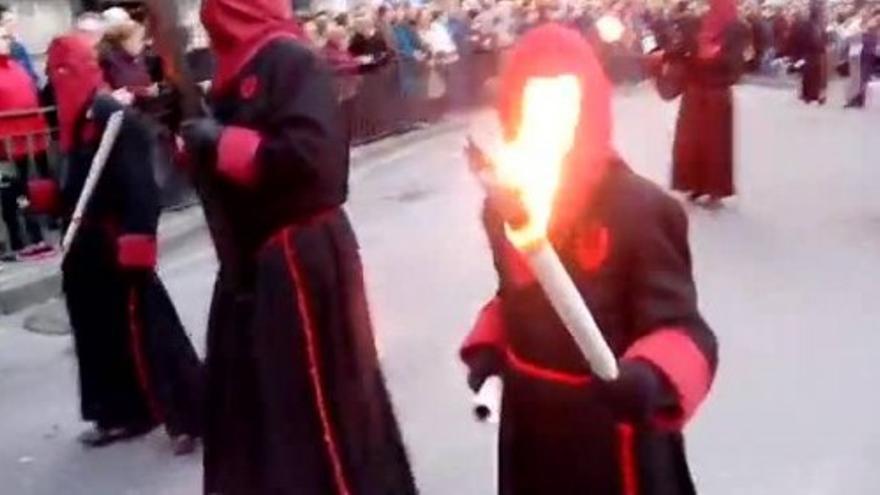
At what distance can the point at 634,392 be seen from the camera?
253 cm

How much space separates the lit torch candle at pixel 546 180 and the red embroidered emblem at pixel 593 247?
0.10 metres

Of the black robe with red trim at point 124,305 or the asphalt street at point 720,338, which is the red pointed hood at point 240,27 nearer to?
the black robe with red trim at point 124,305

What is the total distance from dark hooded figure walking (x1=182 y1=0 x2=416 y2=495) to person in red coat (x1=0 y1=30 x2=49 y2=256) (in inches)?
228

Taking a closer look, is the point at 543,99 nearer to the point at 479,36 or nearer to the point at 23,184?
the point at 23,184

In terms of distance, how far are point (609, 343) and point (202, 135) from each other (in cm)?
140

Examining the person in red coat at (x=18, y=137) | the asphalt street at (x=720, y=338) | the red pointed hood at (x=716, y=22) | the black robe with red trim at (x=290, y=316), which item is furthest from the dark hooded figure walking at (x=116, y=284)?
the red pointed hood at (x=716, y=22)

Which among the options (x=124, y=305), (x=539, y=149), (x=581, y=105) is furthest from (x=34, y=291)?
(x=539, y=149)

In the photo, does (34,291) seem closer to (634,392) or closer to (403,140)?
(634,392)

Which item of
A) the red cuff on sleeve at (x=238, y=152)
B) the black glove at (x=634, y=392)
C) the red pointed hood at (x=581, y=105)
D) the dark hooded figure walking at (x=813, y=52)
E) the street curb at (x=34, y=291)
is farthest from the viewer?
the dark hooded figure walking at (x=813, y=52)

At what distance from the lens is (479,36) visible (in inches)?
742

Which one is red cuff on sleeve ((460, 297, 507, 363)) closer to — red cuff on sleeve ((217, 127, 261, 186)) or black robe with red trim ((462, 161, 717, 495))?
black robe with red trim ((462, 161, 717, 495))

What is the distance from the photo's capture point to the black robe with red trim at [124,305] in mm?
5586

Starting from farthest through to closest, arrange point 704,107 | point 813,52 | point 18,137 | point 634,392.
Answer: point 813,52 → point 704,107 → point 18,137 → point 634,392

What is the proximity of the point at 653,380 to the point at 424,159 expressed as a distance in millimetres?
12349
